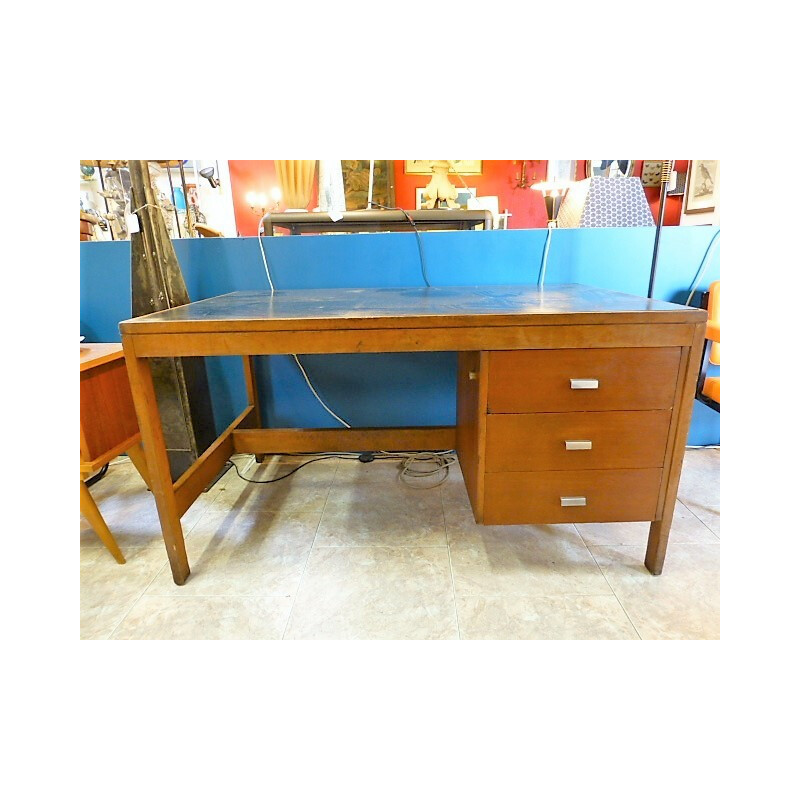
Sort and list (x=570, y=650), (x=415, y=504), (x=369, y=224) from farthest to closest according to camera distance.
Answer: (x=369, y=224)
(x=415, y=504)
(x=570, y=650)

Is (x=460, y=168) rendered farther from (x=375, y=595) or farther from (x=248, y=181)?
(x=375, y=595)

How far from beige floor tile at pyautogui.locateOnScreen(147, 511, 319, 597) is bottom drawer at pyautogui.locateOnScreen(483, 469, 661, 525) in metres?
0.61

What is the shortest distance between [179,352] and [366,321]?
1.45 ft

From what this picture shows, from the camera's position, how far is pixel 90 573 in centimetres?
126

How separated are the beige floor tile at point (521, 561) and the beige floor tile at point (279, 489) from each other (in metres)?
0.53

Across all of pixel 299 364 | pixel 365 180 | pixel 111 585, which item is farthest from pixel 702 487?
pixel 365 180

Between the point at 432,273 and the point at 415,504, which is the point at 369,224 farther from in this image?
the point at 415,504

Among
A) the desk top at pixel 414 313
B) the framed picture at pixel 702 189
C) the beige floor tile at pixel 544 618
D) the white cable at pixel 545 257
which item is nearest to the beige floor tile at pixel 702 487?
the beige floor tile at pixel 544 618

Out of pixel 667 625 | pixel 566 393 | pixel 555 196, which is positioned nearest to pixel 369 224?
pixel 555 196

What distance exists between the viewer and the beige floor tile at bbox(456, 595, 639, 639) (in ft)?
3.33

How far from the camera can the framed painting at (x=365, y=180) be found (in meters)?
5.20

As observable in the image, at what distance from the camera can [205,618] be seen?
1091 mm

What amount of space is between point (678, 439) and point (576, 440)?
0.24m

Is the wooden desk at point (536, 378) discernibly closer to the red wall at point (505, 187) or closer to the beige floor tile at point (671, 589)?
the beige floor tile at point (671, 589)
